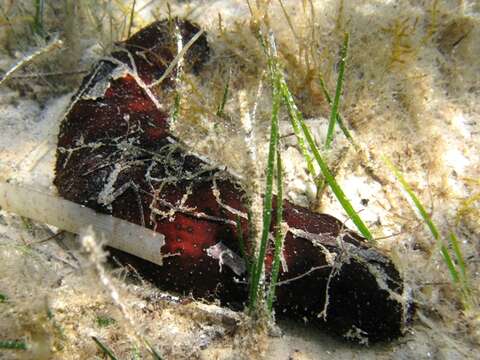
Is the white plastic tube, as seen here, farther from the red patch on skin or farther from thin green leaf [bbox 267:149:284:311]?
thin green leaf [bbox 267:149:284:311]

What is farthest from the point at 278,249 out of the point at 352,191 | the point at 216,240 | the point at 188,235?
the point at 352,191

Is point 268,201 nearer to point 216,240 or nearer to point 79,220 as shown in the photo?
point 216,240

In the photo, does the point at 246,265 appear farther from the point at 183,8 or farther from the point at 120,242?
the point at 183,8

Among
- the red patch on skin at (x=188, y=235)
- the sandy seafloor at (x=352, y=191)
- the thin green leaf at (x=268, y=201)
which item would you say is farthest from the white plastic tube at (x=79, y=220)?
the thin green leaf at (x=268, y=201)

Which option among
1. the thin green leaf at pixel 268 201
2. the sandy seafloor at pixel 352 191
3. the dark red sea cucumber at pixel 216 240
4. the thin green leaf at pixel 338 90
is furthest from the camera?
the thin green leaf at pixel 338 90

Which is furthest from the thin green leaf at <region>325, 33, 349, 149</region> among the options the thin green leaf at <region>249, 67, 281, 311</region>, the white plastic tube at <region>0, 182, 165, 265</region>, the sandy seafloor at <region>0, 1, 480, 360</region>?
the white plastic tube at <region>0, 182, 165, 265</region>

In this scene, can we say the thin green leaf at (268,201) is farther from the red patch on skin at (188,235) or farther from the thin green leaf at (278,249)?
the red patch on skin at (188,235)
